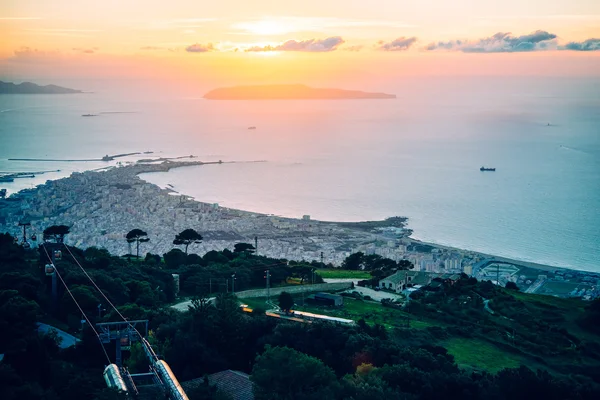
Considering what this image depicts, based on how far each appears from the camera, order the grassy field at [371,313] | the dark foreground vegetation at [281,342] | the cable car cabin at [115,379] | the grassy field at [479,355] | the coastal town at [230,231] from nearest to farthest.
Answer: the cable car cabin at [115,379] → the dark foreground vegetation at [281,342] → the grassy field at [479,355] → the grassy field at [371,313] → the coastal town at [230,231]

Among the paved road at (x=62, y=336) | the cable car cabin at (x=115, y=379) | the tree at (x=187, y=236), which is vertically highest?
the tree at (x=187, y=236)

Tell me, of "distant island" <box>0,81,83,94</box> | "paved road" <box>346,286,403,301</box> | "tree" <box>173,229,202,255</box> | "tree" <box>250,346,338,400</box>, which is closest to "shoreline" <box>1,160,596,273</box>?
"paved road" <box>346,286,403,301</box>

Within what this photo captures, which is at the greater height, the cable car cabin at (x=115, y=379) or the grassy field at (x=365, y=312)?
the cable car cabin at (x=115, y=379)

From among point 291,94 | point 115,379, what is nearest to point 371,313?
point 115,379

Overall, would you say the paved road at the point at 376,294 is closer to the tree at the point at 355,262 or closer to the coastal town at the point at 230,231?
the tree at the point at 355,262

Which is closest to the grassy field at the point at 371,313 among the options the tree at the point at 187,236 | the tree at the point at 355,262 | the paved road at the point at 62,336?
the paved road at the point at 62,336

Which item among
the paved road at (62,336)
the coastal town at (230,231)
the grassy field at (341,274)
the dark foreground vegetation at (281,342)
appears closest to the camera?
the dark foreground vegetation at (281,342)
